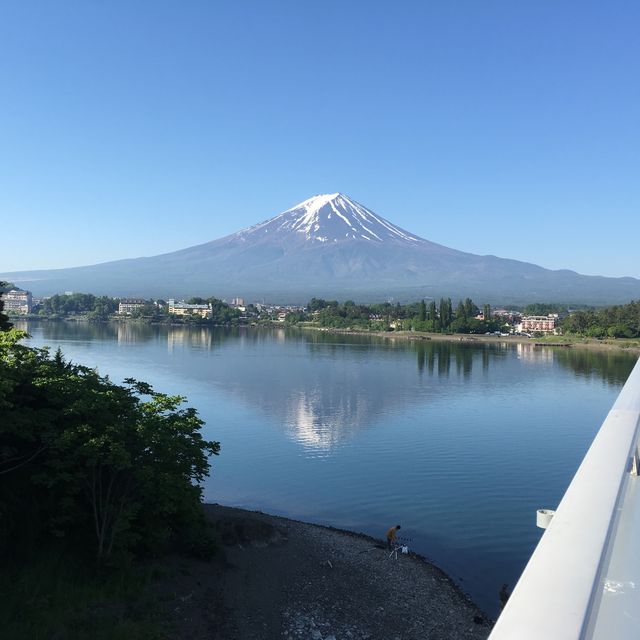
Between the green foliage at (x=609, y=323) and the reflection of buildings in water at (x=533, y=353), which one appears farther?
the green foliage at (x=609, y=323)

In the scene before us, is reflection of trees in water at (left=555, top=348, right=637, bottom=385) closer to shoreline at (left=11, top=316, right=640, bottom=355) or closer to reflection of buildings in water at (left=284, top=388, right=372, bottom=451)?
shoreline at (left=11, top=316, right=640, bottom=355)

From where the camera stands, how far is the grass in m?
4.21

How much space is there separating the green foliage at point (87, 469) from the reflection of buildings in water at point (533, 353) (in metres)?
28.6

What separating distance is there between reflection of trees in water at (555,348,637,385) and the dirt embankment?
1890 centimetres

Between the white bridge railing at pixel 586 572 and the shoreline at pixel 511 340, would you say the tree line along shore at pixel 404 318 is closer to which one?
the shoreline at pixel 511 340

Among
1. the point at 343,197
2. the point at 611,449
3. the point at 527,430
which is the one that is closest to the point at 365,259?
the point at 343,197

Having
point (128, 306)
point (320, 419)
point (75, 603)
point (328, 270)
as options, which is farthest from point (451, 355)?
point (328, 270)

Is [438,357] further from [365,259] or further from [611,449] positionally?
[365,259]

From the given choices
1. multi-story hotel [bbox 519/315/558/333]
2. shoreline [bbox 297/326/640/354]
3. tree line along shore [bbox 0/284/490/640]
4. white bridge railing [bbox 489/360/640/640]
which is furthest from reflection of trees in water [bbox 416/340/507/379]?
white bridge railing [bbox 489/360/640/640]

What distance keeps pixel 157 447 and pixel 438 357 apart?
2687 cm

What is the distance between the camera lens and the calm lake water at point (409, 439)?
753cm

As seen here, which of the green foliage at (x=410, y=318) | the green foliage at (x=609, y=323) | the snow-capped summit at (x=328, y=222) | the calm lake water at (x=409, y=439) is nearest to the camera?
the calm lake water at (x=409, y=439)

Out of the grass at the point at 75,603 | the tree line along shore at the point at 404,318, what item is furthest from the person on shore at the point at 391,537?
the tree line along shore at the point at 404,318

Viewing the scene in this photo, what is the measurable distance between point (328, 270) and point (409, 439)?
14919cm
